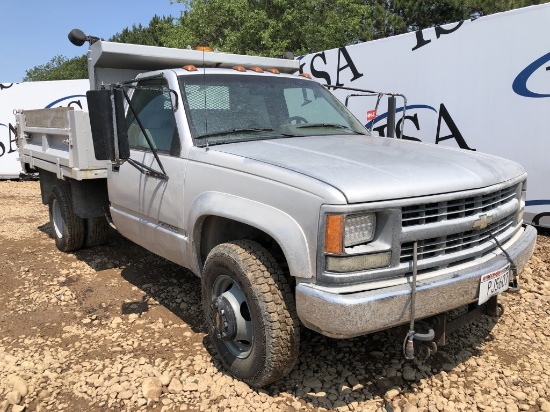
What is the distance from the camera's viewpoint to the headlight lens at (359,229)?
94.4 inches

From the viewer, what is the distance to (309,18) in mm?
17312

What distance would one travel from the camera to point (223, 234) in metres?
3.32

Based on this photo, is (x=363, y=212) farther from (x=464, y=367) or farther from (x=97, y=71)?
(x=97, y=71)

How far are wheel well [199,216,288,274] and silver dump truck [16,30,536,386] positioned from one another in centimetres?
1

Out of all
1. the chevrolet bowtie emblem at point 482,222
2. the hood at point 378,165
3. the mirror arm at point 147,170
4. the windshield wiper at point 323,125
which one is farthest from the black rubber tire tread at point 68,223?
the chevrolet bowtie emblem at point 482,222

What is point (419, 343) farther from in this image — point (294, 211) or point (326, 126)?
point (326, 126)

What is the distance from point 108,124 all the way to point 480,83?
5252 millimetres

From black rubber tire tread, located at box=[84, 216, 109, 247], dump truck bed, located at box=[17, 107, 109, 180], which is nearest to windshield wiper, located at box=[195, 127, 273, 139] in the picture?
dump truck bed, located at box=[17, 107, 109, 180]

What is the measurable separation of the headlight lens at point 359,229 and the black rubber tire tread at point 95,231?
4.04m

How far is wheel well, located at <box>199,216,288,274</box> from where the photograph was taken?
3100mm

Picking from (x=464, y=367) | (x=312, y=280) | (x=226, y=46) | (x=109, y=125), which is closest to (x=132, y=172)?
(x=109, y=125)

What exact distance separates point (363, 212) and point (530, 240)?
1.71 meters

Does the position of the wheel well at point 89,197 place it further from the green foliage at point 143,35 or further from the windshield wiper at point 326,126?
the green foliage at point 143,35

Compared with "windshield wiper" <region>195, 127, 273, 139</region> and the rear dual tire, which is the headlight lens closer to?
"windshield wiper" <region>195, 127, 273, 139</region>
